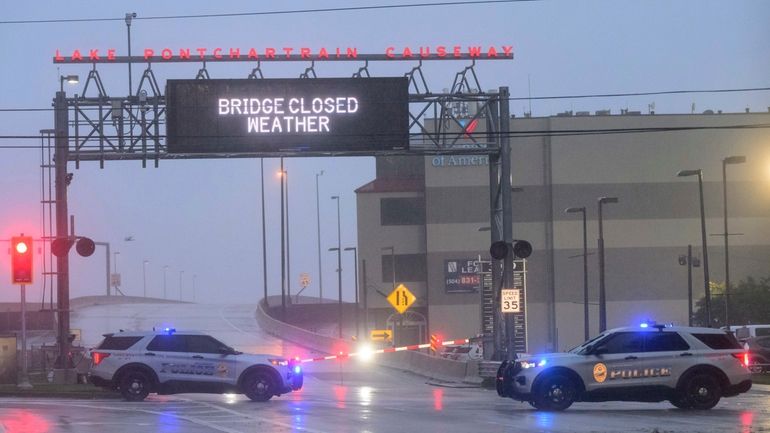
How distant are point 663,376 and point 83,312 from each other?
2949 inches

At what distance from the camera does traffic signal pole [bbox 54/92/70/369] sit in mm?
31875

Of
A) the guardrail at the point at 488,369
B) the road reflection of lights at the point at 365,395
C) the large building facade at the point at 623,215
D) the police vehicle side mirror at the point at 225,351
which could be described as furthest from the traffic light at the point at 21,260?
the large building facade at the point at 623,215

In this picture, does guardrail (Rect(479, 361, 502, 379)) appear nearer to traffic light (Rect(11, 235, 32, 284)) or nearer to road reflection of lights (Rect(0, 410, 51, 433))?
traffic light (Rect(11, 235, 32, 284))

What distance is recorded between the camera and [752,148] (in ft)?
240

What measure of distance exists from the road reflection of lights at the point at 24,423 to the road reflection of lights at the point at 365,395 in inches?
277

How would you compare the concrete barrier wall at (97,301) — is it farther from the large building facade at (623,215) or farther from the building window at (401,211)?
the large building facade at (623,215)

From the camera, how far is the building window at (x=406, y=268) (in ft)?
259

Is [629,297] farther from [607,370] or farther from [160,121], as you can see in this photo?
[607,370]

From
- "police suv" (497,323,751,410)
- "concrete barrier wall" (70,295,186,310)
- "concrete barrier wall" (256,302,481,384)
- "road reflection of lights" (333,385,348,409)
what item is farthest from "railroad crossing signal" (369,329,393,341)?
"concrete barrier wall" (70,295,186,310)

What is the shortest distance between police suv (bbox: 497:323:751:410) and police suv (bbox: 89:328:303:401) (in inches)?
A: 243

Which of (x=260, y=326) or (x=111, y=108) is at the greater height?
(x=111, y=108)

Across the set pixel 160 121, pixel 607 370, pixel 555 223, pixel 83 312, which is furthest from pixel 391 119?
pixel 83 312

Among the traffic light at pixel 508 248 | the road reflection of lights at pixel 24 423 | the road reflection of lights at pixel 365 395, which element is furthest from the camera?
the traffic light at pixel 508 248

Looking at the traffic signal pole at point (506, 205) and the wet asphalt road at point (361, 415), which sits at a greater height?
the traffic signal pole at point (506, 205)
